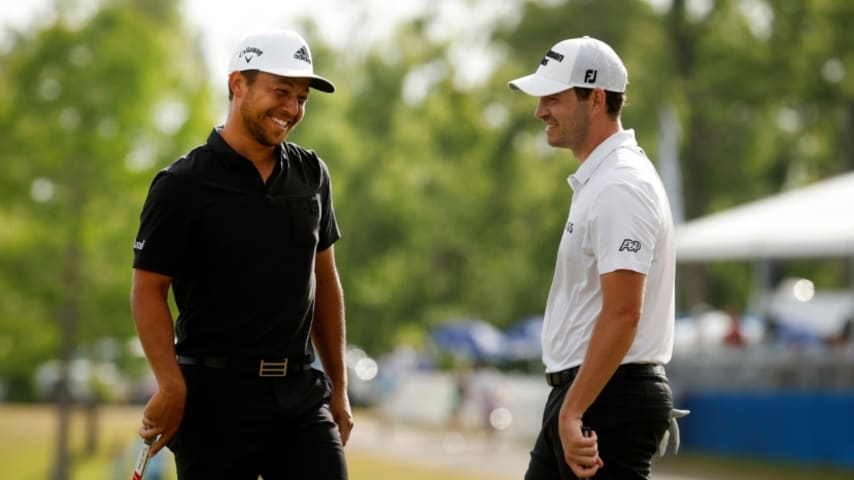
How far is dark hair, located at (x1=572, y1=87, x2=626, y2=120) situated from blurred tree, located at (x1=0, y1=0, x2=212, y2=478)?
27174 mm

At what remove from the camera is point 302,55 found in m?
5.34

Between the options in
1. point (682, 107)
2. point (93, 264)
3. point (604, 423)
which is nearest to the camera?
point (604, 423)

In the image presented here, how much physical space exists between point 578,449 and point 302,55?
1.55 metres

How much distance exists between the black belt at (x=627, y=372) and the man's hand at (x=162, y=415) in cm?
121

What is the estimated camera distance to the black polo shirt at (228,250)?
523 cm

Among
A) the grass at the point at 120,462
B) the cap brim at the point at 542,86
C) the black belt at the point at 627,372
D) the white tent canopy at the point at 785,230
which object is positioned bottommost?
the black belt at the point at 627,372

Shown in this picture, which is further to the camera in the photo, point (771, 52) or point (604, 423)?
point (771, 52)

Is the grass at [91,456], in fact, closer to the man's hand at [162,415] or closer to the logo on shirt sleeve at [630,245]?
the man's hand at [162,415]

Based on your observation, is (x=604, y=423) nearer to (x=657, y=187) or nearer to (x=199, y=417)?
(x=657, y=187)

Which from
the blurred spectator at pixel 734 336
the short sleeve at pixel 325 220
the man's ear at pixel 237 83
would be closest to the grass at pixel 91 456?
the blurred spectator at pixel 734 336

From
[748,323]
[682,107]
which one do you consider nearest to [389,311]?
[682,107]

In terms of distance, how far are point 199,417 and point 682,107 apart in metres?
40.9

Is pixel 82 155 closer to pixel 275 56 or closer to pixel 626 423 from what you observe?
pixel 275 56

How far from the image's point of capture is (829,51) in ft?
149
